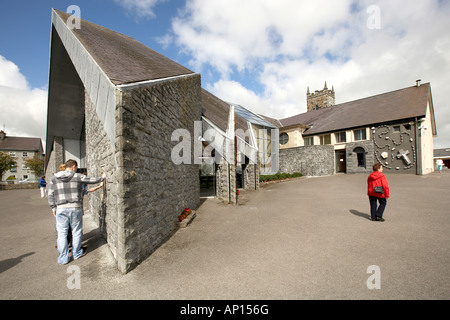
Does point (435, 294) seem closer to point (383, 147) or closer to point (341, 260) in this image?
point (341, 260)

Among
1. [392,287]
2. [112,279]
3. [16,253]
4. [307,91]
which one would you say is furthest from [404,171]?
[307,91]

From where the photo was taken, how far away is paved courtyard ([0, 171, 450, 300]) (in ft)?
10.0

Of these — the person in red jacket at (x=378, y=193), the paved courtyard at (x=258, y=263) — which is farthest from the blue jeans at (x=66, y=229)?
the person in red jacket at (x=378, y=193)

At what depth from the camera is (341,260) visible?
3.89 m

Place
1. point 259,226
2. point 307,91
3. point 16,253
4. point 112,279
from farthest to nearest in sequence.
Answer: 1. point 307,91
2. point 259,226
3. point 16,253
4. point 112,279

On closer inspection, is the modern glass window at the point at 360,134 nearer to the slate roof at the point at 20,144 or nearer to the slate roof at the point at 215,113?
the slate roof at the point at 215,113

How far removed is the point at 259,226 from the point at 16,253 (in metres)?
5.83

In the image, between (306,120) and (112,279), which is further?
(306,120)

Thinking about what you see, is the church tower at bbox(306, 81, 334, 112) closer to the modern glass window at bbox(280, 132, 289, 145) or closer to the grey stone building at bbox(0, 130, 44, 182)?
the modern glass window at bbox(280, 132, 289, 145)

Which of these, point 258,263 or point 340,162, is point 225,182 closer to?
point 258,263

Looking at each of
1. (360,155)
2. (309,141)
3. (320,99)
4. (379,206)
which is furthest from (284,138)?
(320,99)

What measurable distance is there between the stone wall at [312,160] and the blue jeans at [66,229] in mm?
22380

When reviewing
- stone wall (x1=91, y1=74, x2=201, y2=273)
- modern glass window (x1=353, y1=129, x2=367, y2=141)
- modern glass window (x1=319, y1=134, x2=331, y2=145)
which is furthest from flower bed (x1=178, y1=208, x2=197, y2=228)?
modern glass window (x1=319, y1=134, x2=331, y2=145)
